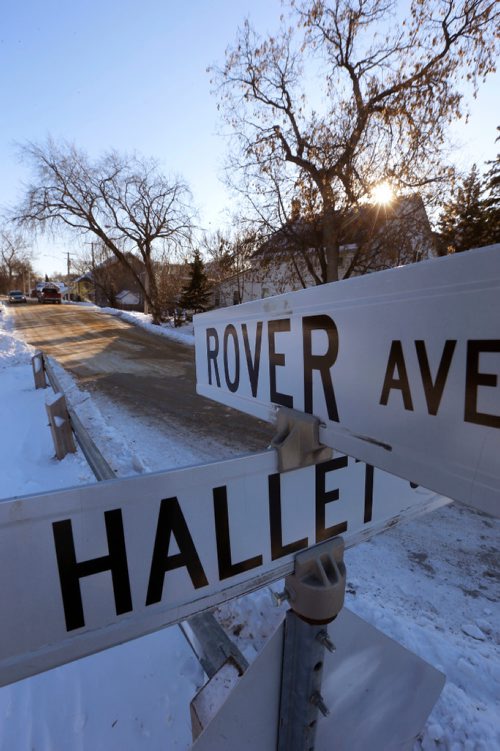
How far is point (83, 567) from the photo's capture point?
0.81m

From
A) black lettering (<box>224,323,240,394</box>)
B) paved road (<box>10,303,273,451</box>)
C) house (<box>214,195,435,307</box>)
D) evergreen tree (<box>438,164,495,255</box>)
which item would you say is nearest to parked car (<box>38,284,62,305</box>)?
paved road (<box>10,303,273,451</box>)

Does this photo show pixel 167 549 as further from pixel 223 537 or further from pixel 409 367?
pixel 409 367

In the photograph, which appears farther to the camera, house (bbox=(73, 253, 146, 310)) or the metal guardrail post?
house (bbox=(73, 253, 146, 310))

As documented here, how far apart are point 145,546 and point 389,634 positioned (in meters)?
2.24

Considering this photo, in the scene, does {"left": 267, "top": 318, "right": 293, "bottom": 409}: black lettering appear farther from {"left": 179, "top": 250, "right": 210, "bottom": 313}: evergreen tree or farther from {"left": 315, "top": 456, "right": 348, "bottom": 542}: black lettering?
{"left": 179, "top": 250, "right": 210, "bottom": 313}: evergreen tree

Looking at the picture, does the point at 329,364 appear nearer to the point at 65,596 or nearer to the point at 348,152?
the point at 65,596

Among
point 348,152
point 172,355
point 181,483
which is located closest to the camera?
point 181,483

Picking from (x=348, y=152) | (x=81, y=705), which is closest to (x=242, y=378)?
(x=81, y=705)

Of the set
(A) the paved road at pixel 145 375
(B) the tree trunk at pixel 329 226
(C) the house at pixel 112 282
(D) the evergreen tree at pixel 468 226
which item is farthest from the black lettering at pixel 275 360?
(C) the house at pixel 112 282

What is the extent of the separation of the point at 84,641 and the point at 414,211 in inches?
593

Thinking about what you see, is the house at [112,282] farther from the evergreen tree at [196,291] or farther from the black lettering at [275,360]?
the black lettering at [275,360]

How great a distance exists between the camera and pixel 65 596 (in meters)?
0.78

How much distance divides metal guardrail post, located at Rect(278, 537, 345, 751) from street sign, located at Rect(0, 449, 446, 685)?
0.20 ft

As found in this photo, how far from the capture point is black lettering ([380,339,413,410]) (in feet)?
2.51
